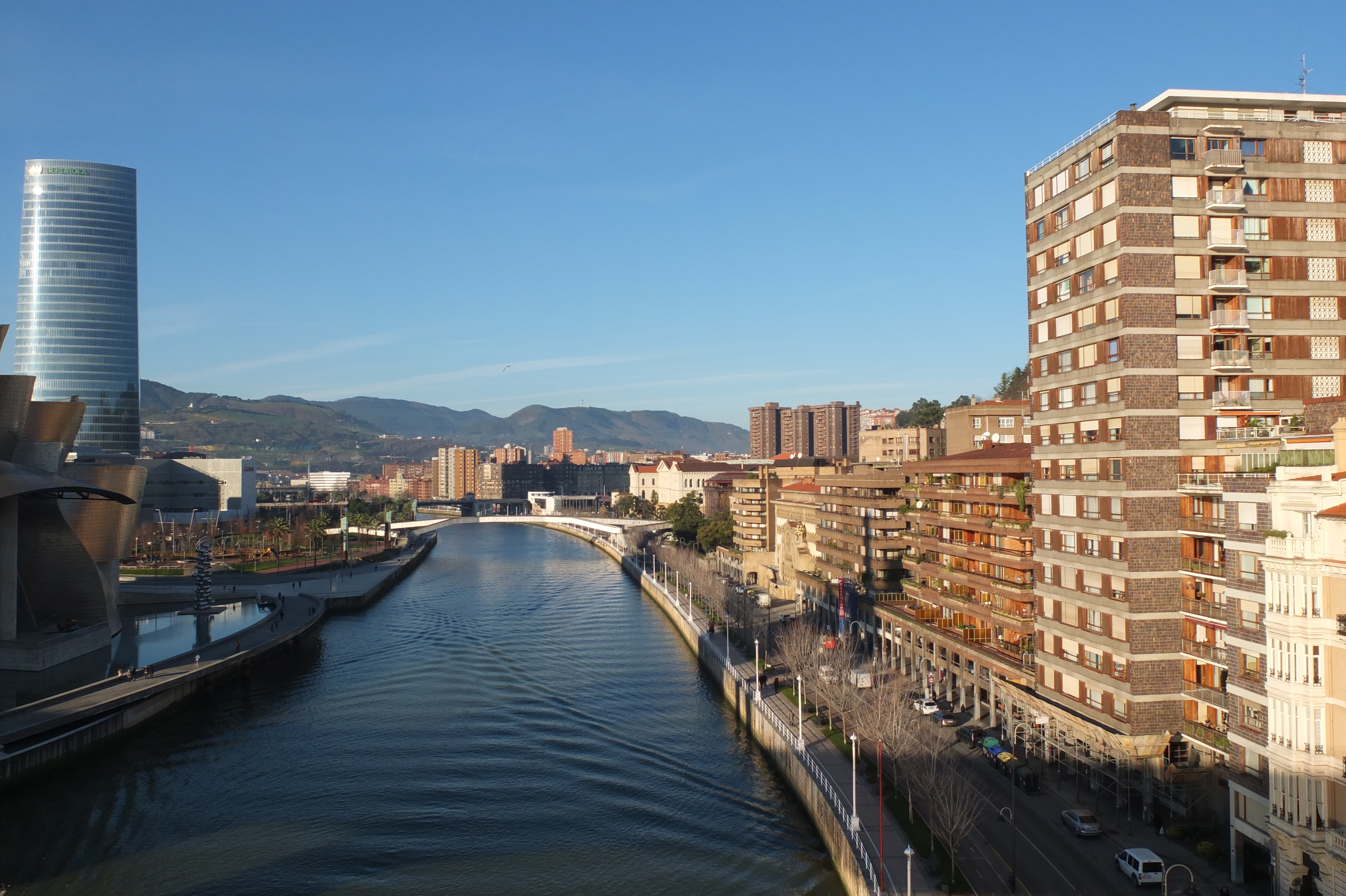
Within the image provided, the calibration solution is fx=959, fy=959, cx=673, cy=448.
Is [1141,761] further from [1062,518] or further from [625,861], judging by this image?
[625,861]

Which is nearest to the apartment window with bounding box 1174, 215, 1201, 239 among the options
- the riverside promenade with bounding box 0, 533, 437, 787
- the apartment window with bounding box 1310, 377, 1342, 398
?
the apartment window with bounding box 1310, 377, 1342, 398

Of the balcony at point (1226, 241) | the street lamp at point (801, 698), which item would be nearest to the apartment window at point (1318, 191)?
the balcony at point (1226, 241)

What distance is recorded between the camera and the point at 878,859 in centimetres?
2767

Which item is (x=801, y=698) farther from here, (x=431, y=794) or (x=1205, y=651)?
(x=1205, y=651)

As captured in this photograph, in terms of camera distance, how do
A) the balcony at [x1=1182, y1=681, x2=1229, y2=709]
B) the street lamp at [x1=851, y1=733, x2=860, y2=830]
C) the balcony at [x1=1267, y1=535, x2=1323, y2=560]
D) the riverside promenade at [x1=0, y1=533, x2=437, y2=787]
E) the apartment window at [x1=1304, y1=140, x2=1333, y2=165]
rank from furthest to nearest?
the riverside promenade at [x1=0, y1=533, x2=437, y2=787], the apartment window at [x1=1304, y1=140, x2=1333, y2=165], the balcony at [x1=1182, y1=681, x2=1229, y2=709], the street lamp at [x1=851, y1=733, x2=860, y2=830], the balcony at [x1=1267, y1=535, x2=1323, y2=560]

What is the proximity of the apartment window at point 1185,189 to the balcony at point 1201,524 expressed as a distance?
36.5 feet

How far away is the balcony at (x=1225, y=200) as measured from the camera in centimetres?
3309

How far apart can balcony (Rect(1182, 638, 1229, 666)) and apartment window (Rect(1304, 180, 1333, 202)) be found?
52.8 ft

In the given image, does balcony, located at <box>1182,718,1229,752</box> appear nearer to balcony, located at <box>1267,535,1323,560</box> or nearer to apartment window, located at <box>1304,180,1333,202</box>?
balcony, located at <box>1267,535,1323,560</box>

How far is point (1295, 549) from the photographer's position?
23.7 meters

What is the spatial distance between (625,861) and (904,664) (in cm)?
2696

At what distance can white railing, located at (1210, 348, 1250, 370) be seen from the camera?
3306 centimetres

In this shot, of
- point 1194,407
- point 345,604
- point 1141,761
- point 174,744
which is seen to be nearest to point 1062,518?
point 1194,407

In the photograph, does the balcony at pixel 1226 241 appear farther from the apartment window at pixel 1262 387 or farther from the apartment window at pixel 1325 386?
the apartment window at pixel 1325 386
